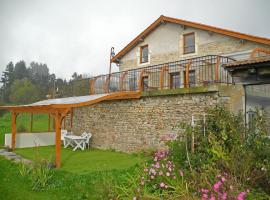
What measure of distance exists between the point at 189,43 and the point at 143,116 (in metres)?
5.45

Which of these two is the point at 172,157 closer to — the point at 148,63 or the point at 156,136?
the point at 156,136

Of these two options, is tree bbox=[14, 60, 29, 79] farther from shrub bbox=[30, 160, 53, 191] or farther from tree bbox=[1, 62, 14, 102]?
shrub bbox=[30, 160, 53, 191]

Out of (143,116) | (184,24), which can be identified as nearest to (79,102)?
(143,116)

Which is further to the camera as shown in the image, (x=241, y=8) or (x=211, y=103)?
(x=241, y=8)

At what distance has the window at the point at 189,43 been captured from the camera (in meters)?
13.1

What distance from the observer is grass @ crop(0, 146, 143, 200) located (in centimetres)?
532

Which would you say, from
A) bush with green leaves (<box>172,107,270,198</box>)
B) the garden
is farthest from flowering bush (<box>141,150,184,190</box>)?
bush with green leaves (<box>172,107,270,198</box>)

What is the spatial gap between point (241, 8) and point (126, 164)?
31.7ft

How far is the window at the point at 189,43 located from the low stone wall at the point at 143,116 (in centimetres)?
464

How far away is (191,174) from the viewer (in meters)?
4.71

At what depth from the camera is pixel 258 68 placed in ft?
21.4

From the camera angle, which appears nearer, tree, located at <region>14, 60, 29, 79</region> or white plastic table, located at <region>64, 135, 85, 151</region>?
white plastic table, located at <region>64, 135, 85, 151</region>

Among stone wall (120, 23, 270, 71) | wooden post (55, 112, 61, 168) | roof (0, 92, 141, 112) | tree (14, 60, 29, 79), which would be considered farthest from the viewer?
tree (14, 60, 29, 79)

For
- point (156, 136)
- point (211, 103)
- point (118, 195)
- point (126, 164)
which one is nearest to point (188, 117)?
point (211, 103)
